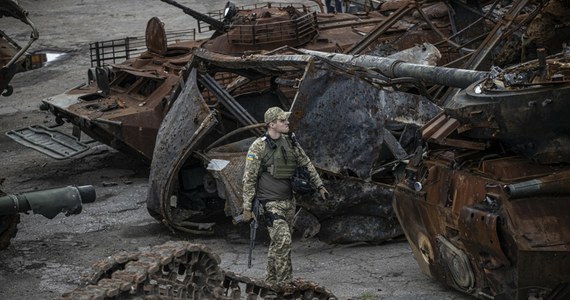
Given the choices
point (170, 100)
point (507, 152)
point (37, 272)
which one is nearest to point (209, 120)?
point (170, 100)

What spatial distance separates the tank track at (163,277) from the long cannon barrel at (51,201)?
4.92 ft

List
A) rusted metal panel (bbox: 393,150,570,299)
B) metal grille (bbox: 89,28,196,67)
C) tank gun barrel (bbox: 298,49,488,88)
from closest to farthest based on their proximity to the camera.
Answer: rusted metal panel (bbox: 393,150,570,299) → tank gun barrel (bbox: 298,49,488,88) → metal grille (bbox: 89,28,196,67)

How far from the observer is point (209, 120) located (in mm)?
12289

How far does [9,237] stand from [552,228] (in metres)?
5.66

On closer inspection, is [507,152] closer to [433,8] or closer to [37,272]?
[37,272]

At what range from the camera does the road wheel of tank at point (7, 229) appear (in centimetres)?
1180

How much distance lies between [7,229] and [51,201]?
2.31 meters

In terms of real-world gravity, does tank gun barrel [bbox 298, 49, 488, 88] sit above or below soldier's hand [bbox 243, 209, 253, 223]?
above

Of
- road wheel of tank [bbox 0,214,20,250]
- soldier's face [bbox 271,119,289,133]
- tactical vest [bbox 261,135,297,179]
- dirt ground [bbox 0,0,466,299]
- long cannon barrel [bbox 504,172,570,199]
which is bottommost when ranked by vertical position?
dirt ground [bbox 0,0,466,299]

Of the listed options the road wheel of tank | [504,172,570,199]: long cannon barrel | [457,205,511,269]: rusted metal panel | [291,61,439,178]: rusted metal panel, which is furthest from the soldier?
the road wheel of tank

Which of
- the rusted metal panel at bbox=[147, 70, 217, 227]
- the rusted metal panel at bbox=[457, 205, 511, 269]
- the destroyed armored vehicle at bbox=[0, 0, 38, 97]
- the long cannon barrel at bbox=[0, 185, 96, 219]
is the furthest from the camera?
the destroyed armored vehicle at bbox=[0, 0, 38, 97]

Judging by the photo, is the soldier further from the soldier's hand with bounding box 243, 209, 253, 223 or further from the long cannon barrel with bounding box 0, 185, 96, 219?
the long cannon barrel with bounding box 0, 185, 96, 219

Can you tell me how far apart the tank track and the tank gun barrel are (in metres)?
3.30

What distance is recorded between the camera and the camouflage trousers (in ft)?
34.1
